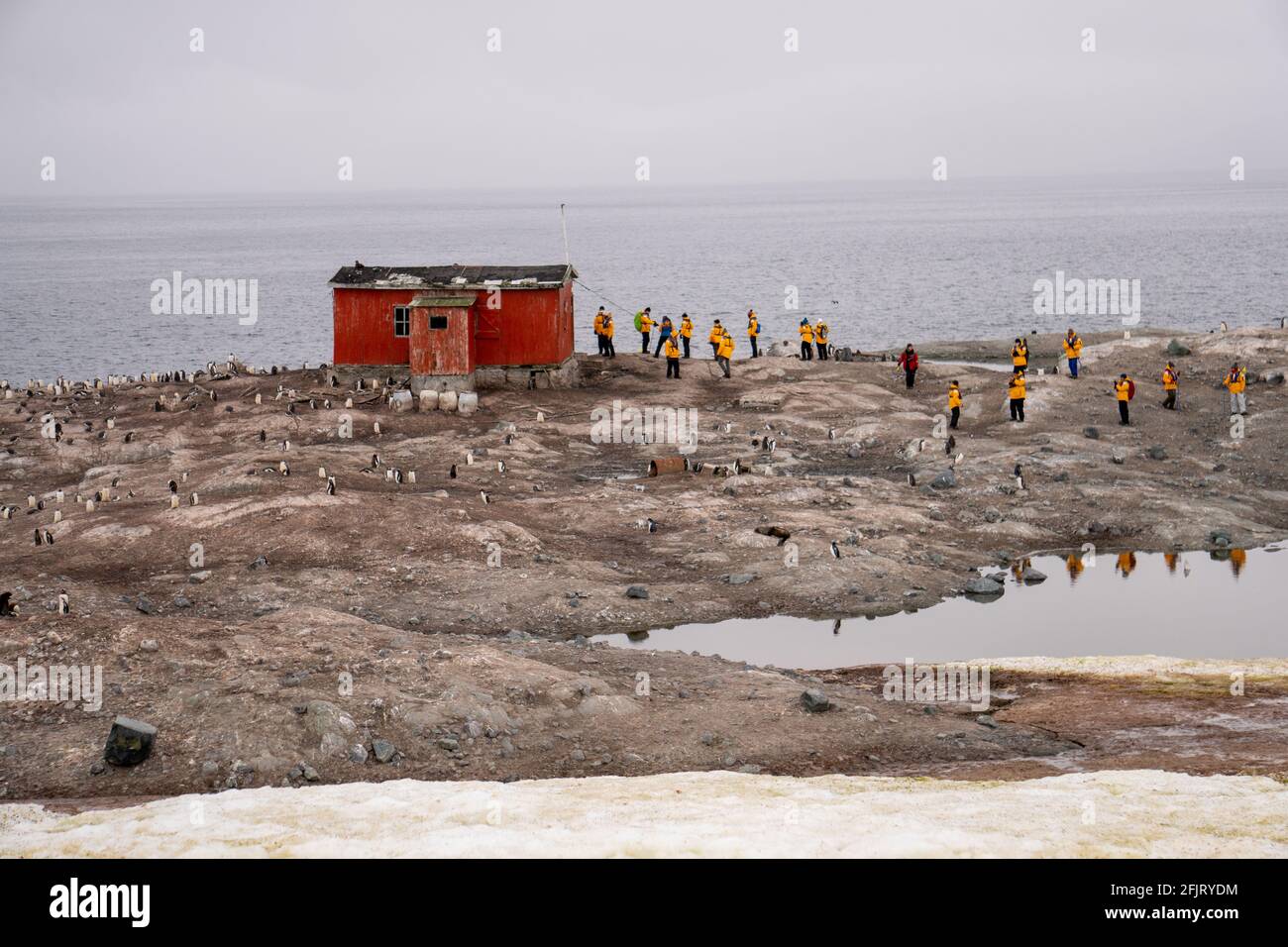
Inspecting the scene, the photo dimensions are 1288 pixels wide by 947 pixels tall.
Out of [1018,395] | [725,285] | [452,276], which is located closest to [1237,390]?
[1018,395]

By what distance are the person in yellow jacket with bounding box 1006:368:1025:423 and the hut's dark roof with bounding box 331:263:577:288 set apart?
628 inches

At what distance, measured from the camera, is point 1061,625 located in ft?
91.8

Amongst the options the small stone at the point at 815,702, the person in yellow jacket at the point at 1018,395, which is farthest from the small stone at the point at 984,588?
the person in yellow jacket at the point at 1018,395

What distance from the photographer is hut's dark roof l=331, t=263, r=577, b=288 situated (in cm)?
4728

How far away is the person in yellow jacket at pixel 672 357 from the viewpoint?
1923 inches

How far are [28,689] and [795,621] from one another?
14489 mm

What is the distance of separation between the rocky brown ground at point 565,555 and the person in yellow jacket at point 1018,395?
45 cm

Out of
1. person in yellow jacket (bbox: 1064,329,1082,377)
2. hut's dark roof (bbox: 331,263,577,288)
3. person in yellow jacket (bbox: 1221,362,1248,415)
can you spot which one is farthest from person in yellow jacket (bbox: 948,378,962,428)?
hut's dark roof (bbox: 331,263,577,288)

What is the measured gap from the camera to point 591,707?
66.7 ft

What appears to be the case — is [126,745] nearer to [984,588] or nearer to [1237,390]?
[984,588]

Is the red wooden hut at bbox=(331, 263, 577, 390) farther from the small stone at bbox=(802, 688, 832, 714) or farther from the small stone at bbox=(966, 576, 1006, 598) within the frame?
the small stone at bbox=(802, 688, 832, 714)

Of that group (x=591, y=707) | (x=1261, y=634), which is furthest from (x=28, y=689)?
(x=1261, y=634)

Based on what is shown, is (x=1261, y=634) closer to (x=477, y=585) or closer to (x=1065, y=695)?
(x=1065, y=695)

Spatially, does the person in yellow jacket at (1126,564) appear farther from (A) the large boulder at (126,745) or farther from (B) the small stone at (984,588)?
(A) the large boulder at (126,745)
